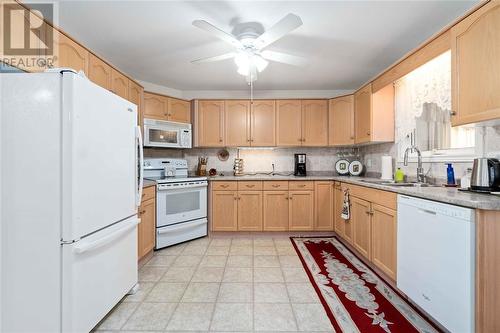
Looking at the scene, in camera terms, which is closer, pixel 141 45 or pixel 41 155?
pixel 41 155

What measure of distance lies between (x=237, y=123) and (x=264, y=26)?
1.79 meters

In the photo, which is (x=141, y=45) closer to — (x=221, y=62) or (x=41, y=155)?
(x=221, y=62)

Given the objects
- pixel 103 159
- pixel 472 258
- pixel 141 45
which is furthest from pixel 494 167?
pixel 141 45

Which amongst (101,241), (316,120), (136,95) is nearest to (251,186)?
Result: (316,120)

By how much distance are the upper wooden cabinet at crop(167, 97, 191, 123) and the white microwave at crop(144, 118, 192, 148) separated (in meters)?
0.12

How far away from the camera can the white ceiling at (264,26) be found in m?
1.91

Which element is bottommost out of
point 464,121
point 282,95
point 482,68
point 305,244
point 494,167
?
point 305,244

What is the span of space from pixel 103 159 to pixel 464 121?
2518 millimetres

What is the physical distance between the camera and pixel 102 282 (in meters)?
1.56

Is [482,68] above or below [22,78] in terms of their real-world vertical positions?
above

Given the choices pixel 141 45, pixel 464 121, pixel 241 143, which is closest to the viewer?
pixel 464 121

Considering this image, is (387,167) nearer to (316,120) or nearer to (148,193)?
(316,120)

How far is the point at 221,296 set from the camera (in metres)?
1.94

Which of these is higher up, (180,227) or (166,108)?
(166,108)
